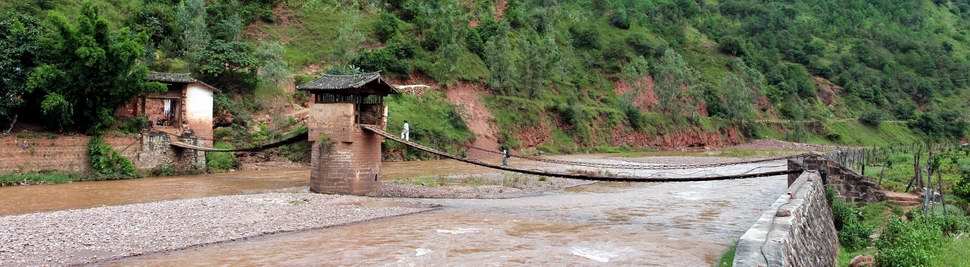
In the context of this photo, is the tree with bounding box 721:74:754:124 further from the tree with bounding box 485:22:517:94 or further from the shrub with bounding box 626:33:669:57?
the tree with bounding box 485:22:517:94

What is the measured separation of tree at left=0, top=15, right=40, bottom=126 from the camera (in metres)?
20.2

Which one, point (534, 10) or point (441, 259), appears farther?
point (534, 10)

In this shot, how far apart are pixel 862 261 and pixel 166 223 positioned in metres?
12.9

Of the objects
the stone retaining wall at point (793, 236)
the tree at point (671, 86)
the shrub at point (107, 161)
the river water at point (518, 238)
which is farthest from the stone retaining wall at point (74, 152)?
the tree at point (671, 86)

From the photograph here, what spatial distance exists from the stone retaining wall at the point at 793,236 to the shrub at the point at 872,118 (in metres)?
69.4

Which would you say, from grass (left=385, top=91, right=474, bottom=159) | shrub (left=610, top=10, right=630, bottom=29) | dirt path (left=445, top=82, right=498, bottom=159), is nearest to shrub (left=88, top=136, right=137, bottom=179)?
grass (left=385, top=91, right=474, bottom=159)

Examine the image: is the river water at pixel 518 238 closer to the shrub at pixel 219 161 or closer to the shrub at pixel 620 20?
the shrub at pixel 219 161

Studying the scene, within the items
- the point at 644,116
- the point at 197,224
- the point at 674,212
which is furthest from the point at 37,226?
the point at 644,116

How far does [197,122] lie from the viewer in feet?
86.3

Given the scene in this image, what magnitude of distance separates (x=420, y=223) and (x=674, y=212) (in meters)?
6.90

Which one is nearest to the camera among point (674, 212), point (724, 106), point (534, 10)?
point (674, 212)

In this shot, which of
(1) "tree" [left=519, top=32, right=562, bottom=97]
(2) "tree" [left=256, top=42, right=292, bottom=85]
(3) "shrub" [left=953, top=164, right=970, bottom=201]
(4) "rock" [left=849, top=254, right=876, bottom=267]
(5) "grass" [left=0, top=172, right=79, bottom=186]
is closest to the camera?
(4) "rock" [left=849, top=254, right=876, bottom=267]

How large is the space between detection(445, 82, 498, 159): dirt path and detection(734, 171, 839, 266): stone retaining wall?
89.7 ft

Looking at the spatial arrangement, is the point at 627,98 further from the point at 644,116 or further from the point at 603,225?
the point at 603,225
